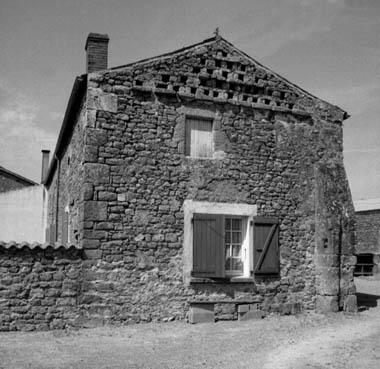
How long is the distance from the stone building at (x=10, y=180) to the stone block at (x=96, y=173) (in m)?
19.2

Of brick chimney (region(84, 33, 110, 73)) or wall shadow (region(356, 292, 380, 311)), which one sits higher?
brick chimney (region(84, 33, 110, 73))

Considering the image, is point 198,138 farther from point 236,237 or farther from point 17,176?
point 17,176

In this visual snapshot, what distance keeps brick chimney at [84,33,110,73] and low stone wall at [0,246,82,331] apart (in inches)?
165

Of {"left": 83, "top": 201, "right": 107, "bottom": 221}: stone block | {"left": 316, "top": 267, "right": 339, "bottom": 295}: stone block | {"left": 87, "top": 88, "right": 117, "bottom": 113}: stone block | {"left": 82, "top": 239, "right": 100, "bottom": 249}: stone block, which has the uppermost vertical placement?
{"left": 87, "top": 88, "right": 117, "bottom": 113}: stone block

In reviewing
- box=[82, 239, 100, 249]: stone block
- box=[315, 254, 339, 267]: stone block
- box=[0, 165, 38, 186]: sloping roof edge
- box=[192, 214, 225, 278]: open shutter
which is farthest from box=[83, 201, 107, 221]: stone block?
box=[0, 165, 38, 186]: sloping roof edge

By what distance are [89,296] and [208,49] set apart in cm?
628

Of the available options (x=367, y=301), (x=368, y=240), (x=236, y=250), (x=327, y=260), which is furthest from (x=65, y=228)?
(x=368, y=240)

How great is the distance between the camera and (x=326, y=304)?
11.4 metres

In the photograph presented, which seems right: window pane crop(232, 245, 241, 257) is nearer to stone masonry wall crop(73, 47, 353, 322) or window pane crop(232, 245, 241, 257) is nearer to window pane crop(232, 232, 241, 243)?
window pane crop(232, 232, 241, 243)

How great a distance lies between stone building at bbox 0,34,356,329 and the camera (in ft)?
31.9

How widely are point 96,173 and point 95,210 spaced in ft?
2.56

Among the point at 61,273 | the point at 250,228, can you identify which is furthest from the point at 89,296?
the point at 250,228

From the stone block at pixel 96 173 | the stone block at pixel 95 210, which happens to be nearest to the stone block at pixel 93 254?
the stone block at pixel 95 210

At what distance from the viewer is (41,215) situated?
72.7ft
